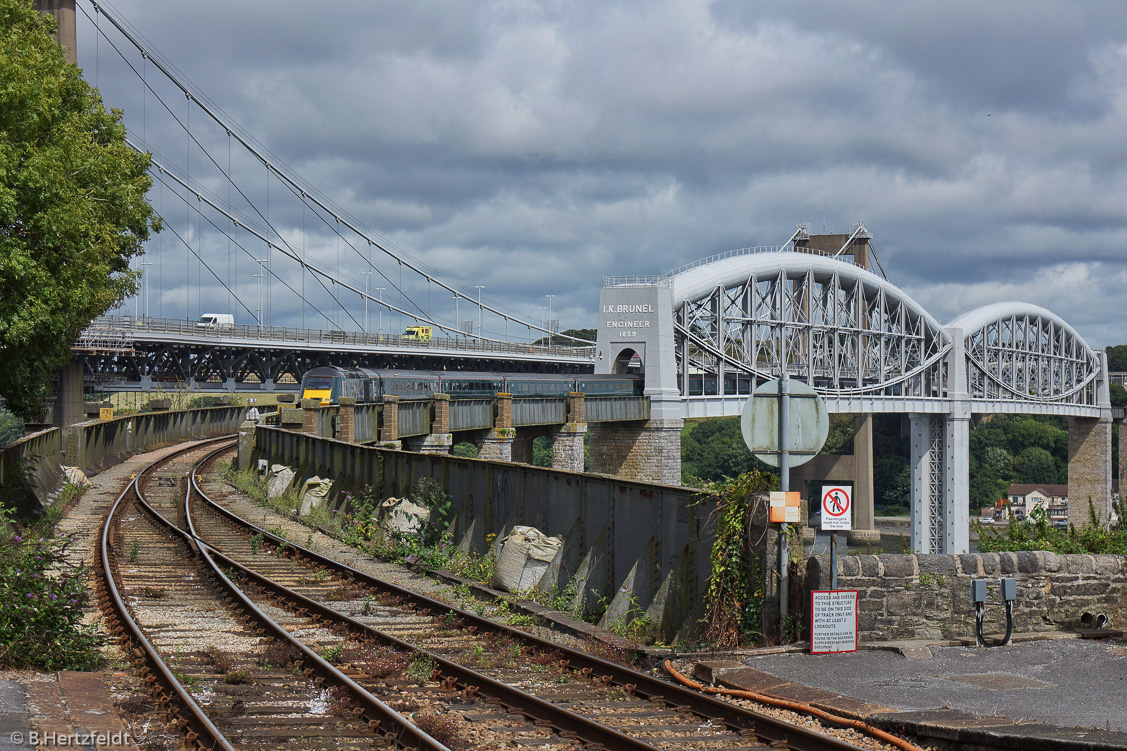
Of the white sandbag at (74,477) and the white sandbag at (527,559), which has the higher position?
the white sandbag at (74,477)

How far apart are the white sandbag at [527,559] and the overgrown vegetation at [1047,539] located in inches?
223

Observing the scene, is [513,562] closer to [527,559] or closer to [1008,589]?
[527,559]

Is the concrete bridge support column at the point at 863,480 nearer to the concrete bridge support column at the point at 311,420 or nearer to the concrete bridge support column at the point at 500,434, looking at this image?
the concrete bridge support column at the point at 500,434

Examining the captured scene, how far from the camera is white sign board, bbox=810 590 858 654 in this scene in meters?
→ 9.46

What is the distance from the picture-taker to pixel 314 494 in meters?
21.9

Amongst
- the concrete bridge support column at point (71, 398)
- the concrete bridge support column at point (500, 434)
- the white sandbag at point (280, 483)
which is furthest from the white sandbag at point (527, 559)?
the concrete bridge support column at point (71, 398)

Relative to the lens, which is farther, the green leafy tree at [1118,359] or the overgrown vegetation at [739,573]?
the green leafy tree at [1118,359]

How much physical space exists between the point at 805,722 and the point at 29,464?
60.6ft

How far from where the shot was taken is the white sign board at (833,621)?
31.0ft

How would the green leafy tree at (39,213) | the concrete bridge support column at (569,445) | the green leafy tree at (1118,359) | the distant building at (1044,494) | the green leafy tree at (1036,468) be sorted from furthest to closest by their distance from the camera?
1. the green leafy tree at (1118,359)
2. the green leafy tree at (1036,468)
3. the distant building at (1044,494)
4. the concrete bridge support column at (569,445)
5. the green leafy tree at (39,213)

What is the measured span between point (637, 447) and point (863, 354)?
1724 inches

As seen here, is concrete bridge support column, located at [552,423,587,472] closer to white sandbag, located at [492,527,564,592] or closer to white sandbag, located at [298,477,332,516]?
white sandbag, located at [298,477,332,516]

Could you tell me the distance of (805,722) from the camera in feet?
25.5

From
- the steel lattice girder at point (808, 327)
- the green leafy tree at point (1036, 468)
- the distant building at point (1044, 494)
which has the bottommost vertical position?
the distant building at point (1044, 494)
